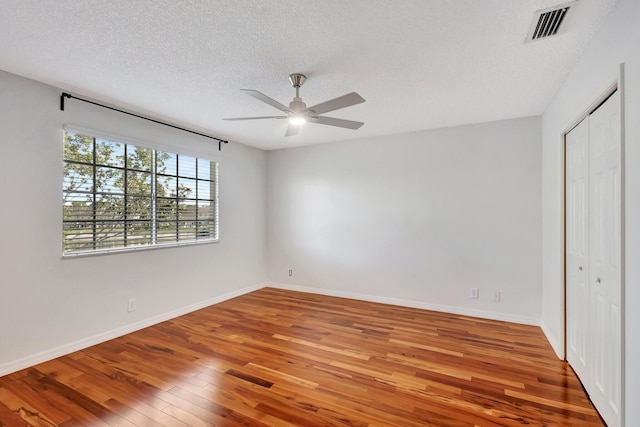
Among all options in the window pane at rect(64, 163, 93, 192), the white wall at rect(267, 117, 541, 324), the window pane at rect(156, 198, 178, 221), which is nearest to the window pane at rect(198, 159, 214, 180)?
the window pane at rect(156, 198, 178, 221)

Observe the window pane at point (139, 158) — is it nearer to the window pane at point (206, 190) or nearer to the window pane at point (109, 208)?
the window pane at point (109, 208)

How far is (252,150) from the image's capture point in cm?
525

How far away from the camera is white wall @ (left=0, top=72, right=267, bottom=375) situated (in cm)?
254

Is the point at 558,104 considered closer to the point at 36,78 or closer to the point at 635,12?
the point at 635,12

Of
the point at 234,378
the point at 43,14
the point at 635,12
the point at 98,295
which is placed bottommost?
the point at 234,378

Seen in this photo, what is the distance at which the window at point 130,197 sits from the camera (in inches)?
117

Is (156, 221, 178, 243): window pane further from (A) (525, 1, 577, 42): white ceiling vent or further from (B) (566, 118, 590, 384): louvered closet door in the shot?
(B) (566, 118, 590, 384): louvered closet door

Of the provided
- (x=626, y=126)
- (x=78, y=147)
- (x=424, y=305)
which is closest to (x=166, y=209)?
(x=78, y=147)

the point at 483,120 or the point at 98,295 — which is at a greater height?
the point at 483,120

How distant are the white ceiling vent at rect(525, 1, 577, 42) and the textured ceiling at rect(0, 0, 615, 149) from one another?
0.04 meters

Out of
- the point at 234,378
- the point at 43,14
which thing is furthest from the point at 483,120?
the point at 43,14

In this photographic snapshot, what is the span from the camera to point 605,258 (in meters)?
1.92

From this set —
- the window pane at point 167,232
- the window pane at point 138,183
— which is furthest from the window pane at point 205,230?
the window pane at point 138,183

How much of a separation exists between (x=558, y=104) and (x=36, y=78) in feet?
15.5
